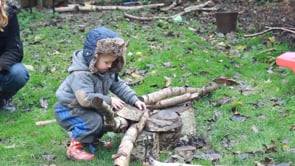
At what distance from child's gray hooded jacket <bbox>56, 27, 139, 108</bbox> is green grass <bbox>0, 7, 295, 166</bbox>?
0.54m

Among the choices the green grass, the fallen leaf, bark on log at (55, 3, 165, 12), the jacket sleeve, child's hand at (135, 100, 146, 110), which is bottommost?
bark on log at (55, 3, 165, 12)

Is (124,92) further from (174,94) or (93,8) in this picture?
(93,8)

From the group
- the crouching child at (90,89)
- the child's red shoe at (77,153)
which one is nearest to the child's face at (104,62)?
the crouching child at (90,89)

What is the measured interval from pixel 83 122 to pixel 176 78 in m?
2.61

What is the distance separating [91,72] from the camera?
14.9 feet

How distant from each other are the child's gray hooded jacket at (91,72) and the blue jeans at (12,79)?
1326mm

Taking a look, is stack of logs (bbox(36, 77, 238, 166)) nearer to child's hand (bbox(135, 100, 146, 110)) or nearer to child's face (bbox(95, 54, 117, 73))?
child's hand (bbox(135, 100, 146, 110))

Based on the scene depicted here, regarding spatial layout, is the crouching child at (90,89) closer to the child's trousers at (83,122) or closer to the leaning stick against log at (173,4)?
the child's trousers at (83,122)

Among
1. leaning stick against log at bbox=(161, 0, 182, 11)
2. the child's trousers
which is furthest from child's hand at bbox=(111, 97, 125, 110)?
leaning stick against log at bbox=(161, 0, 182, 11)

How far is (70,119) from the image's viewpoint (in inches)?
186

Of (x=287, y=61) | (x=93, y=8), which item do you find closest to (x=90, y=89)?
(x=287, y=61)

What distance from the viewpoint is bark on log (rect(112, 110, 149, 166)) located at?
411 centimetres

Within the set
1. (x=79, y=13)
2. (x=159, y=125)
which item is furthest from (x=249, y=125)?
(x=79, y=13)

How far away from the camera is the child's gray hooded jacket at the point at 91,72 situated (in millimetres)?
4477
